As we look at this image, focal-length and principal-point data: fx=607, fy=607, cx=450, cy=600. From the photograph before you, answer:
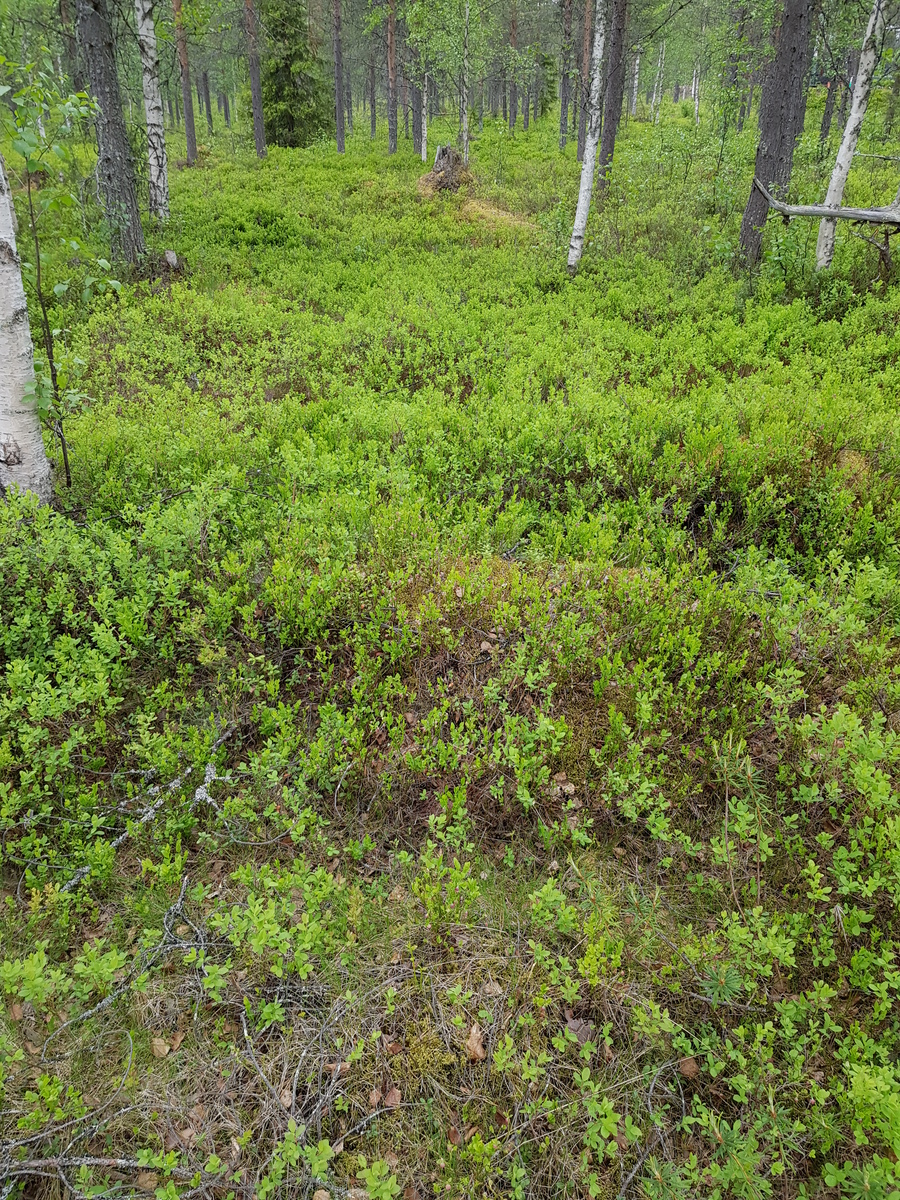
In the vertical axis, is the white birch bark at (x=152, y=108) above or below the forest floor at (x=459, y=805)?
above

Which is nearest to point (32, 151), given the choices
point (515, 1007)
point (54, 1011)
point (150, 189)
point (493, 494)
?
point (493, 494)

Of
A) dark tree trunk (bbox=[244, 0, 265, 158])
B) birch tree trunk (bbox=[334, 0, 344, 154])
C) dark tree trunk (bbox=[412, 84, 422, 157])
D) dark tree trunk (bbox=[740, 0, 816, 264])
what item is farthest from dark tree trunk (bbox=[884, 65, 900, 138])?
dark tree trunk (bbox=[244, 0, 265, 158])

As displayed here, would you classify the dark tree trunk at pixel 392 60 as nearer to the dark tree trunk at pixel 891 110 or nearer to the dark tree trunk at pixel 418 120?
the dark tree trunk at pixel 418 120

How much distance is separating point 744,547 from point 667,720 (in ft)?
7.70

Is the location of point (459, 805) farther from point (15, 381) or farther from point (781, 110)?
point (781, 110)

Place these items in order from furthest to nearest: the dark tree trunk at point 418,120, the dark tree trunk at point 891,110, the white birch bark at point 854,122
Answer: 1. the dark tree trunk at point 418,120
2. the dark tree trunk at point 891,110
3. the white birch bark at point 854,122

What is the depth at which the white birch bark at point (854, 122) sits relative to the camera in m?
9.47

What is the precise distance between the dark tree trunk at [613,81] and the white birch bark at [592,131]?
4.85 metres

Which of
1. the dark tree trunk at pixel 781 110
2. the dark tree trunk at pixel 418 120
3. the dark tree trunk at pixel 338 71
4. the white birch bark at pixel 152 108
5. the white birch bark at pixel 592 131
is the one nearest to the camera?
the dark tree trunk at pixel 781 110

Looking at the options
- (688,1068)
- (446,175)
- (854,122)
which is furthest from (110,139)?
(688,1068)

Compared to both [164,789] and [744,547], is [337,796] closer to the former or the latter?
[164,789]

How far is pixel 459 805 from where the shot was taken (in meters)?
3.10

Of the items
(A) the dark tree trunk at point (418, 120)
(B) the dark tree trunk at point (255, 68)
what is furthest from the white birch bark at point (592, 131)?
(A) the dark tree trunk at point (418, 120)

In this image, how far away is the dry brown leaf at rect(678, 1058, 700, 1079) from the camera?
2.33 metres
